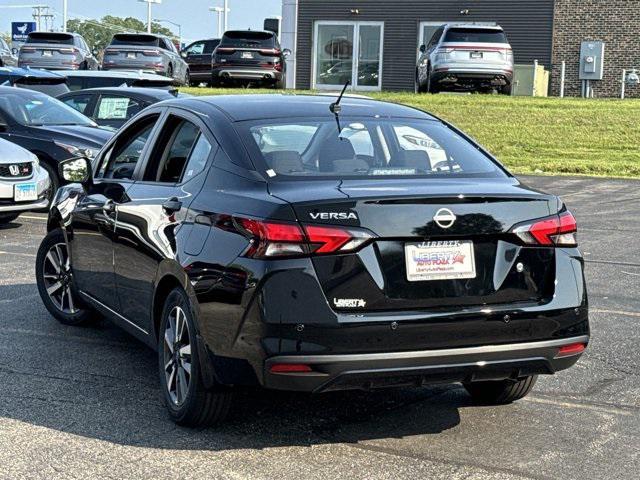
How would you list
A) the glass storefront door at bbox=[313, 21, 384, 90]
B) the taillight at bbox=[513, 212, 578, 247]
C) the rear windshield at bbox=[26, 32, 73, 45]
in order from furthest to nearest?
the glass storefront door at bbox=[313, 21, 384, 90] < the rear windshield at bbox=[26, 32, 73, 45] < the taillight at bbox=[513, 212, 578, 247]

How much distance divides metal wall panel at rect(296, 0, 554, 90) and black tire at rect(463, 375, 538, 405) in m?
33.9

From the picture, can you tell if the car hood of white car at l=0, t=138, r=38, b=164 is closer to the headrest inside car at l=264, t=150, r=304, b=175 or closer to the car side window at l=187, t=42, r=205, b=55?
the headrest inside car at l=264, t=150, r=304, b=175

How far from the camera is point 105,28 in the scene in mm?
161500

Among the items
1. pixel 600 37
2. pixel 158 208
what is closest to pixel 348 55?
pixel 600 37

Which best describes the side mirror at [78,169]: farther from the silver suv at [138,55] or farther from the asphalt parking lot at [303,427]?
the silver suv at [138,55]

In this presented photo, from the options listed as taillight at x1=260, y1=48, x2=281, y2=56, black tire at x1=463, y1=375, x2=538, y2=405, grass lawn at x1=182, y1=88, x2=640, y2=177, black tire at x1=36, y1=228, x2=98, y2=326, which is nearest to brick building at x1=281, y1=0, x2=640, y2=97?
taillight at x1=260, y1=48, x2=281, y2=56

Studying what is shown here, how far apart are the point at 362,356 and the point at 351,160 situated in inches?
47.2

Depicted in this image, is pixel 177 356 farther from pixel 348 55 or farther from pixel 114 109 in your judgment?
pixel 348 55

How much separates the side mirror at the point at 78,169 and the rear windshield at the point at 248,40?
23.9 meters

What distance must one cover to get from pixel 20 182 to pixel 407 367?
29.6 feet

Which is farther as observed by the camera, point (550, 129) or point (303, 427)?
point (550, 129)

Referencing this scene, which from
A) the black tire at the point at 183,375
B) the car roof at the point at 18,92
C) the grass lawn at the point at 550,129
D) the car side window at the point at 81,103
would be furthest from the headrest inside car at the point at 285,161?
the grass lawn at the point at 550,129

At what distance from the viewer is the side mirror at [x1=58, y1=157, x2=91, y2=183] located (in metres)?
7.46

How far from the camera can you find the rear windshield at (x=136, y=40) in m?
30.8
